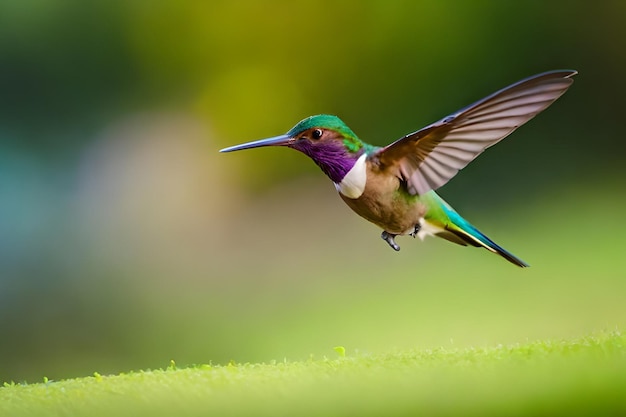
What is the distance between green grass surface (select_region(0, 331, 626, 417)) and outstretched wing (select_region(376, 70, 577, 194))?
0.31 metres

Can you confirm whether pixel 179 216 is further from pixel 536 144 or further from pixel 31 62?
pixel 536 144

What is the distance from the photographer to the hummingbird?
1.11 m

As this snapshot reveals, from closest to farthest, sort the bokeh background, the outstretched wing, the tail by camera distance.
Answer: the outstretched wing
the tail
the bokeh background

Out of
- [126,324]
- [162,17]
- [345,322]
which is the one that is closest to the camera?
[345,322]

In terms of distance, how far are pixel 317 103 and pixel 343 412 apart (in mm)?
3551

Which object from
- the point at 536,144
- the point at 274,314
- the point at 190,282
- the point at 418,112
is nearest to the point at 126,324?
the point at 190,282

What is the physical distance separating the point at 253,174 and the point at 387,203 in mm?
3813

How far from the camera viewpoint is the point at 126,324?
4.12 metres

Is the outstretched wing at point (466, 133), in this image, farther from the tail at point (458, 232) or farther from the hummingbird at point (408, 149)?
the tail at point (458, 232)

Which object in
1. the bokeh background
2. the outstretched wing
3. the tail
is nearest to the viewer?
the outstretched wing

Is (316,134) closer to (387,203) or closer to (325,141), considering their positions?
(325,141)

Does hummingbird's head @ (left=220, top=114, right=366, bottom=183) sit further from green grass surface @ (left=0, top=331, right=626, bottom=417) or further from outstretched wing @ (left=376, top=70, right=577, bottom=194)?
green grass surface @ (left=0, top=331, right=626, bottom=417)

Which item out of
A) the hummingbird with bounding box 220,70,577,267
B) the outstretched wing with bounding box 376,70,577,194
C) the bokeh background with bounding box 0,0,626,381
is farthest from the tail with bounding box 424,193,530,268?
the bokeh background with bounding box 0,0,626,381

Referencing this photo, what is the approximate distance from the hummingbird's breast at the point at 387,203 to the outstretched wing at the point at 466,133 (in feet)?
0.07
